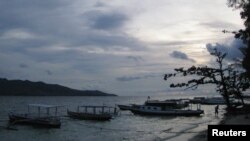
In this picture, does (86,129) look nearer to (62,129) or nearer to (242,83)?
(62,129)

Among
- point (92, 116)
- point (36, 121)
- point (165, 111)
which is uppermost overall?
point (165, 111)

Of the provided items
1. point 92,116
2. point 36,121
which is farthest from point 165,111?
point 36,121

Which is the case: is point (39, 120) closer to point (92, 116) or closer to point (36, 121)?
point (36, 121)

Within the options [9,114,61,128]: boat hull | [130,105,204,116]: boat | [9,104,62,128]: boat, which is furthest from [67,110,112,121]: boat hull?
→ [130,105,204,116]: boat

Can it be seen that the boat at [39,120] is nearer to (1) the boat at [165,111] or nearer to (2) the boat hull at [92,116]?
(2) the boat hull at [92,116]

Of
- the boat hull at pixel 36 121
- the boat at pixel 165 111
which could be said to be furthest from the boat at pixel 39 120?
the boat at pixel 165 111

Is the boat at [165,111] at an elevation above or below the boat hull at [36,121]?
above

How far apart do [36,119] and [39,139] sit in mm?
15072

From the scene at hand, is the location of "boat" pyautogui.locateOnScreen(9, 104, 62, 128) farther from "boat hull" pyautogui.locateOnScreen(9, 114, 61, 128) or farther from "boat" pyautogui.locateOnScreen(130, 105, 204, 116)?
"boat" pyautogui.locateOnScreen(130, 105, 204, 116)

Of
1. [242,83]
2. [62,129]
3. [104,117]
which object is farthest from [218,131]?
[104,117]

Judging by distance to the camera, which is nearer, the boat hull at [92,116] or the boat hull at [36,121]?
the boat hull at [36,121]

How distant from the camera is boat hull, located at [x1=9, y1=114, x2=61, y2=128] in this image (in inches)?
2847

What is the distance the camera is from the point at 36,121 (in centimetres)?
7462

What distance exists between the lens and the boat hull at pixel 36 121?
7231 centimetres
